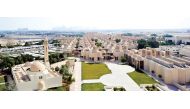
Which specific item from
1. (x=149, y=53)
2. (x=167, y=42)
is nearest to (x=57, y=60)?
(x=149, y=53)

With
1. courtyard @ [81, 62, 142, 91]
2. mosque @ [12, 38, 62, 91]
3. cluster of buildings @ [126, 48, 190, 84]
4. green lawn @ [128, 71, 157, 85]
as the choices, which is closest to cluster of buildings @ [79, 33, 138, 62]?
cluster of buildings @ [126, 48, 190, 84]

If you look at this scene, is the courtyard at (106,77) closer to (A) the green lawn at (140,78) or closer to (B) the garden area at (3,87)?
(A) the green lawn at (140,78)

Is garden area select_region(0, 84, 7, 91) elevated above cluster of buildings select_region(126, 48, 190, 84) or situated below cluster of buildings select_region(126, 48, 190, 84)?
below

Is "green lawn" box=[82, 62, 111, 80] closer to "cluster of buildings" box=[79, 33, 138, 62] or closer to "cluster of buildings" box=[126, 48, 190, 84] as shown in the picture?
"cluster of buildings" box=[79, 33, 138, 62]

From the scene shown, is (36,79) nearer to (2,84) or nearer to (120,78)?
(2,84)

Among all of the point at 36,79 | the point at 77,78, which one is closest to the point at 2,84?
the point at 36,79
